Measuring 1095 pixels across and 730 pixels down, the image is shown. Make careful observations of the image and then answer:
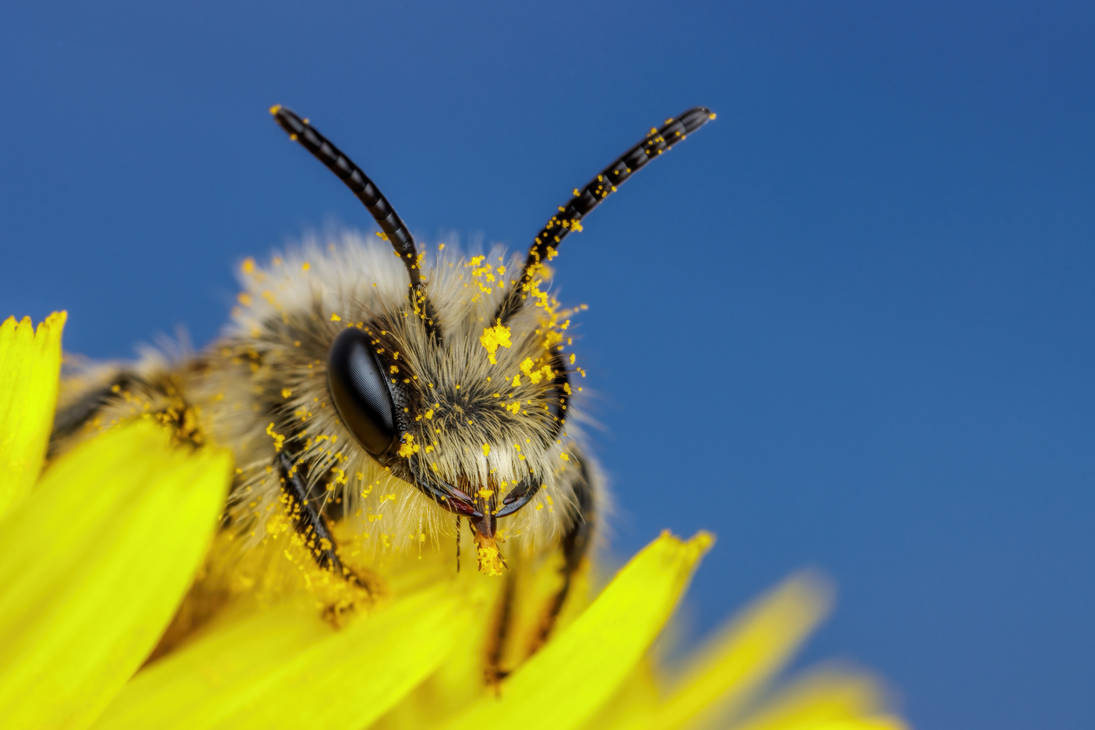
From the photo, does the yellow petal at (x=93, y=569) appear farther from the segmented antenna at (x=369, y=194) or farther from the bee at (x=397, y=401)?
the segmented antenna at (x=369, y=194)

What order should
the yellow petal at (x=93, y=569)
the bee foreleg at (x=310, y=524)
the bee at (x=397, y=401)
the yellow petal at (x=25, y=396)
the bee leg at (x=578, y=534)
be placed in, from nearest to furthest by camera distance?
1. the yellow petal at (x=93, y=569)
2. the yellow petal at (x=25, y=396)
3. the bee at (x=397, y=401)
4. the bee foreleg at (x=310, y=524)
5. the bee leg at (x=578, y=534)

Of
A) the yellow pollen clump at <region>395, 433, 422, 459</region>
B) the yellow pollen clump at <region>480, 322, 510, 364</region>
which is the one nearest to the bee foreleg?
the yellow pollen clump at <region>395, 433, 422, 459</region>

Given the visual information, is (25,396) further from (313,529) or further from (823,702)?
(823,702)

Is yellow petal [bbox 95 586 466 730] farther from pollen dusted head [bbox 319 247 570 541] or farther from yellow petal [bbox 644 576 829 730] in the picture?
yellow petal [bbox 644 576 829 730]

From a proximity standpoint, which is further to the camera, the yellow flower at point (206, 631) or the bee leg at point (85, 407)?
the bee leg at point (85, 407)

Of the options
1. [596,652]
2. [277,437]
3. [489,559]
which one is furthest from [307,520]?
[596,652]

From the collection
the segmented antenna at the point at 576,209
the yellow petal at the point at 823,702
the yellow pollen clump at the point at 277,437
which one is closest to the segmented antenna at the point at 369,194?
the segmented antenna at the point at 576,209
